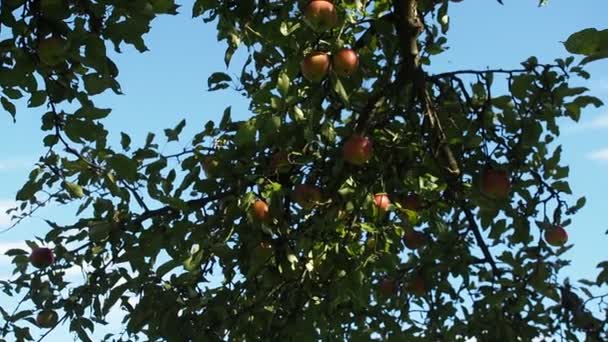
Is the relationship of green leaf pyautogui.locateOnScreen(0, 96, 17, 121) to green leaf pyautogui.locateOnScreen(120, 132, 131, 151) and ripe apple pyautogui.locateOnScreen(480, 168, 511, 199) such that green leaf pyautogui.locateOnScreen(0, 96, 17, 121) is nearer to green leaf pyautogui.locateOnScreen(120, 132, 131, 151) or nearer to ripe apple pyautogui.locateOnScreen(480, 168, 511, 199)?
green leaf pyautogui.locateOnScreen(120, 132, 131, 151)

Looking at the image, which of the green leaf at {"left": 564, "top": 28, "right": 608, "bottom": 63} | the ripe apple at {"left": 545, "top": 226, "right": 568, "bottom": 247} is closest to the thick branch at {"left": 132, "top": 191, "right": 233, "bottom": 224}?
the ripe apple at {"left": 545, "top": 226, "right": 568, "bottom": 247}

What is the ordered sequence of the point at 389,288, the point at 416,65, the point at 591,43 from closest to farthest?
the point at 591,43, the point at 416,65, the point at 389,288

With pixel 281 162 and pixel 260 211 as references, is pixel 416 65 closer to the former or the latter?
pixel 281 162

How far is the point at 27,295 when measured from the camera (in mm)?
4668

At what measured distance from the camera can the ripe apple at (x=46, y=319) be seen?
14.8 ft

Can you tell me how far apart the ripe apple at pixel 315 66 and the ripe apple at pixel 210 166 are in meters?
0.63

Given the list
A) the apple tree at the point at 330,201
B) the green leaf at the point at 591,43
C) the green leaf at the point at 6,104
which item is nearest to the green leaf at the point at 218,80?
the apple tree at the point at 330,201

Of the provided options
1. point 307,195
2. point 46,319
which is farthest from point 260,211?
point 46,319

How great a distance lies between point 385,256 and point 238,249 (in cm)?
72

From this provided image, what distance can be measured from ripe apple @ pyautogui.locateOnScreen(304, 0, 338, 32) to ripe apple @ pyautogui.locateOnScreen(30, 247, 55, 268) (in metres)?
1.94

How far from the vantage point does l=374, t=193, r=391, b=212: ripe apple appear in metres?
3.94

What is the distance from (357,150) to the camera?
3930 millimetres

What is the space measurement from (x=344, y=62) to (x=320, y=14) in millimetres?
246

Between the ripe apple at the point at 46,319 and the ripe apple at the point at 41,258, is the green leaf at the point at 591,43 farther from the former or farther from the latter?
the ripe apple at the point at 41,258
